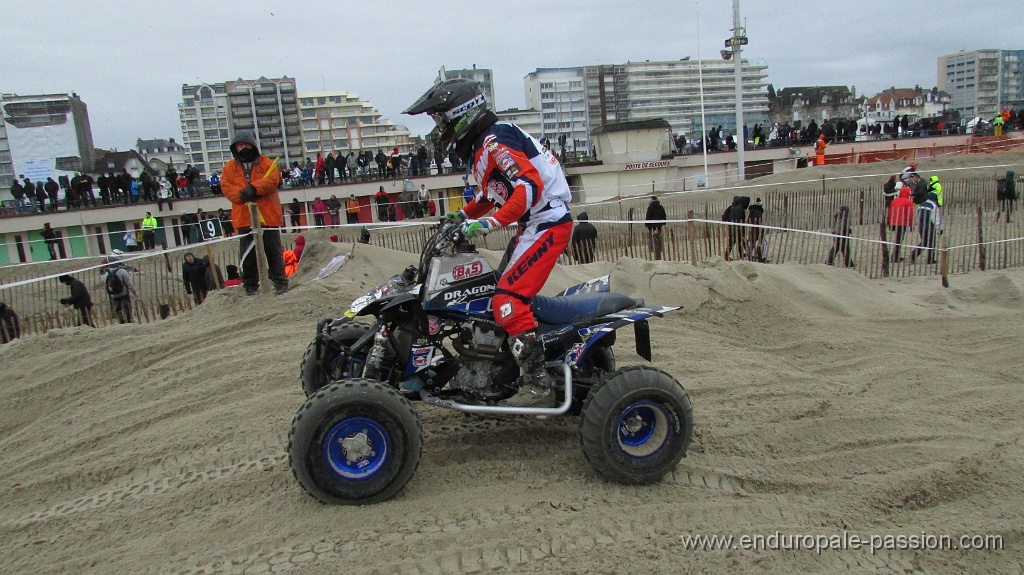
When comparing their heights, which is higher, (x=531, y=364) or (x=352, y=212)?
(x=352, y=212)

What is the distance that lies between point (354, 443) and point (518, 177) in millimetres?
1762

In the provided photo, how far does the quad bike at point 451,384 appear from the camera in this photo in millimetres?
3498

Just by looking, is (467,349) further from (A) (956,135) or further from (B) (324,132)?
(B) (324,132)

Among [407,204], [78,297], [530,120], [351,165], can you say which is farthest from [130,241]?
[530,120]

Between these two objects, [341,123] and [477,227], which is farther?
Result: [341,123]

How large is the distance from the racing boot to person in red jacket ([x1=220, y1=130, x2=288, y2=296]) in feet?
15.1

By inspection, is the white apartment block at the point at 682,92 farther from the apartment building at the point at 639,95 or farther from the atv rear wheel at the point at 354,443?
the atv rear wheel at the point at 354,443

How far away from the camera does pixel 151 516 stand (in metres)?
3.66

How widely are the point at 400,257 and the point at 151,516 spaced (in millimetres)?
6025

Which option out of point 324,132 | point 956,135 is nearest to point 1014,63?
point 956,135

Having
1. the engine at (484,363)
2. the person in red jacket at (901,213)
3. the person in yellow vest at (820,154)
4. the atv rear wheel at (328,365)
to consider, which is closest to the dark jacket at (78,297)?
the atv rear wheel at (328,365)

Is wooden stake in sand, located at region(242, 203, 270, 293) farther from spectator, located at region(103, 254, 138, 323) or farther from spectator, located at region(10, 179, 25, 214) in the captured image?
spectator, located at region(10, 179, 25, 214)

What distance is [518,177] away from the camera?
384cm

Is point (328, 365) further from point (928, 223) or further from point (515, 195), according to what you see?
point (928, 223)
